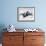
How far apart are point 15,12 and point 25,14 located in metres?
0.33

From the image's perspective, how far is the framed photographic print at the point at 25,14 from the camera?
13.8 ft

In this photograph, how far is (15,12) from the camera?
166 inches

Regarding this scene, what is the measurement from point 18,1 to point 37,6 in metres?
0.64

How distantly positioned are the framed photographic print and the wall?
0.10 m

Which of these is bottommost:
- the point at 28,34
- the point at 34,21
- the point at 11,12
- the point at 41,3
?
the point at 28,34

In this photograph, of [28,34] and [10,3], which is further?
[10,3]

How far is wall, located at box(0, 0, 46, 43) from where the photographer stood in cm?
420

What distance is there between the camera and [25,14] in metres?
4.21

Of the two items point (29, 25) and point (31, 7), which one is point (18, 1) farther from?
point (29, 25)

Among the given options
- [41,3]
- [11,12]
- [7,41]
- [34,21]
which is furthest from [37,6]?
[7,41]

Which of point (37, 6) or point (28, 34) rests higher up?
point (37, 6)

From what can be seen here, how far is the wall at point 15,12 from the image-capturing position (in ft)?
13.8

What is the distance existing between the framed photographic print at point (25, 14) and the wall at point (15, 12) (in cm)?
10

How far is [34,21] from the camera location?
A: 4246mm
